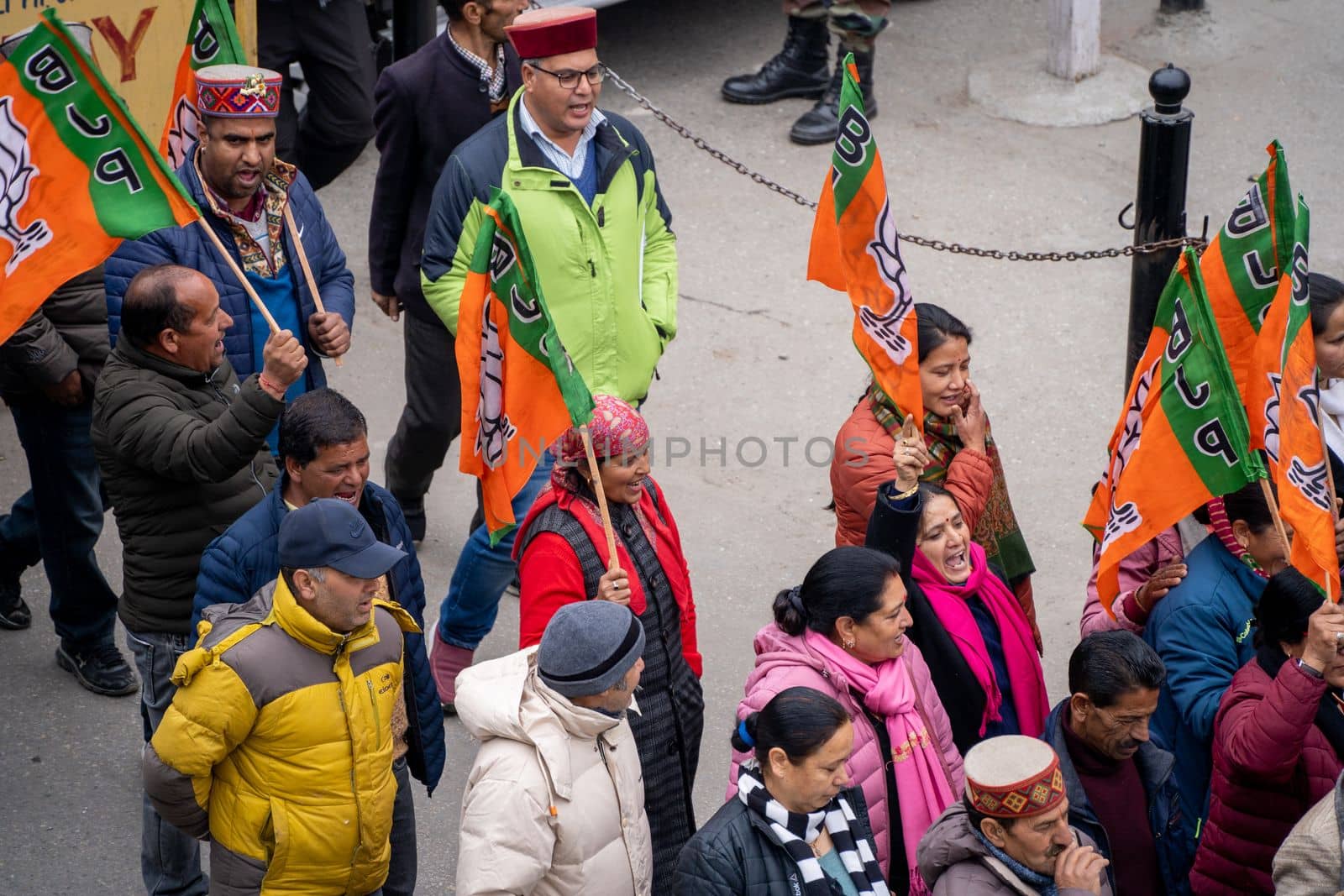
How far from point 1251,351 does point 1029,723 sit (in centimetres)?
116

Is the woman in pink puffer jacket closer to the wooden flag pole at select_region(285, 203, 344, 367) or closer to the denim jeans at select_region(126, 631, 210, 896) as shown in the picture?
the denim jeans at select_region(126, 631, 210, 896)

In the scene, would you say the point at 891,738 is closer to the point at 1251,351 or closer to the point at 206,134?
the point at 1251,351

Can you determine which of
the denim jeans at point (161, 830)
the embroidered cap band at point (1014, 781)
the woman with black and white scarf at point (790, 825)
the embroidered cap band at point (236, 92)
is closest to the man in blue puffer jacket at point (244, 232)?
the embroidered cap band at point (236, 92)

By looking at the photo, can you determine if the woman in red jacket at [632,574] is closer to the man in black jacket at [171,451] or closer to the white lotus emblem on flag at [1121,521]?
the man in black jacket at [171,451]

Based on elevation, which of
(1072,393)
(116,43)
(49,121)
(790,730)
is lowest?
(1072,393)

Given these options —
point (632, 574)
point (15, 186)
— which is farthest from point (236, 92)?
point (632, 574)

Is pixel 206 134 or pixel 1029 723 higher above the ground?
pixel 206 134

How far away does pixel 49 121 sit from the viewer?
14.6ft

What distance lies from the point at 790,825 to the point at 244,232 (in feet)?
8.05

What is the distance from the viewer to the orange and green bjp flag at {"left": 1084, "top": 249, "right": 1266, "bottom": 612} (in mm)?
4277

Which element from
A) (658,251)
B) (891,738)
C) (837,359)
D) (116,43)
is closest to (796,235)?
(837,359)

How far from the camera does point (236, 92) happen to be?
488 centimetres

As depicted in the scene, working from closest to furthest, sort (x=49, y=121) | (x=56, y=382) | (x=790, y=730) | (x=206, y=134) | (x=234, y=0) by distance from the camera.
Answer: (x=790, y=730), (x=49, y=121), (x=206, y=134), (x=56, y=382), (x=234, y=0)

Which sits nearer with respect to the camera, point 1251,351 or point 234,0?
point 1251,351
